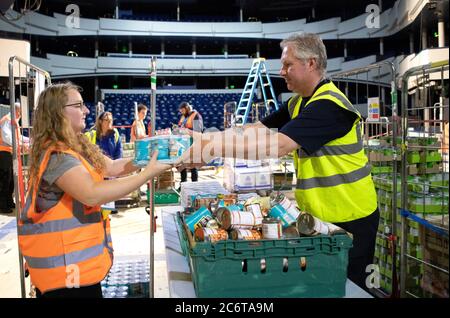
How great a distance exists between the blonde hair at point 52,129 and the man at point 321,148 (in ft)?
1.47

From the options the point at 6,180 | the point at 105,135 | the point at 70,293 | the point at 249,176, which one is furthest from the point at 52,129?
the point at 6,180

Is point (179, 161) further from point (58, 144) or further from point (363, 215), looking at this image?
point (363, 215)

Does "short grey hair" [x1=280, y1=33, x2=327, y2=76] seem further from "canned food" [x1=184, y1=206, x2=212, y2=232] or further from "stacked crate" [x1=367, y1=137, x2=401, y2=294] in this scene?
"stacked crate" [x1=367, y1=137, x2=401, y2=294]

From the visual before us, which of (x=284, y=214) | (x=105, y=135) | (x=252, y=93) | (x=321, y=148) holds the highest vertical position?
(x=252, y=93)

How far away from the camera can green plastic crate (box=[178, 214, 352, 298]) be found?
55.4 inches

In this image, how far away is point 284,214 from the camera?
164 centimetres

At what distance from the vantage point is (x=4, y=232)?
5551mm

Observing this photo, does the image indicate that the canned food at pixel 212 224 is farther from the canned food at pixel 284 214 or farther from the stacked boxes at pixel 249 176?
the stacked boxes at pixel 249 176

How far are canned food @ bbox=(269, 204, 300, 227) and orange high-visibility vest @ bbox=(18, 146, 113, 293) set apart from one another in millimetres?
729

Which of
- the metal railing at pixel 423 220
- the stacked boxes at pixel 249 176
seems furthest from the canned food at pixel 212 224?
the stacked boxes at pixel 249 176

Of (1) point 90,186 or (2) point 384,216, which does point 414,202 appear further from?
(1) point 90,186

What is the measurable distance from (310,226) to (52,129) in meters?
1.09

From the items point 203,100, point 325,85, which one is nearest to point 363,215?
point 325,85

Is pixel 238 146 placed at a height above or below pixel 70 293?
above
